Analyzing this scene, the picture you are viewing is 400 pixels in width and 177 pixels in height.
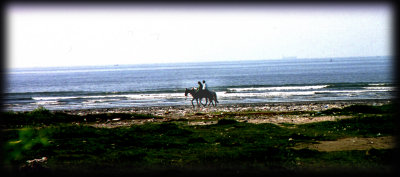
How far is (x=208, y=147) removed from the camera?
10.1 metres

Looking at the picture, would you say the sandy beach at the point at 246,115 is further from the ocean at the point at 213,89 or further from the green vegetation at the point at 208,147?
the ocean at the point at 213,89

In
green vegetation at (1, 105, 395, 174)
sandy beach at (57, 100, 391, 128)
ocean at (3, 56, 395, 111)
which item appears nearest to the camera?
green vegetation at (1, 105, 395, 174)

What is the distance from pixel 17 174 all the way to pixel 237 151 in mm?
5461

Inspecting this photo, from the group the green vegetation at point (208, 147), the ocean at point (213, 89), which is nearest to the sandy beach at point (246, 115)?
the green vegetation at point (208, 147)

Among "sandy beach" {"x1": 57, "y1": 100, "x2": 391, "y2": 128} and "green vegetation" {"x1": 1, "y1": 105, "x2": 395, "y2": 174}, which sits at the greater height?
"green vegetation" {"x1": 1, "y1": 105, "x2": 395, "y2": 174}

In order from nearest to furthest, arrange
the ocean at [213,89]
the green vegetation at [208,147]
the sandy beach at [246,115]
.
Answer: the green vegetation at [208,147], the sandy beach at [246,115], the ocean at [213,89]

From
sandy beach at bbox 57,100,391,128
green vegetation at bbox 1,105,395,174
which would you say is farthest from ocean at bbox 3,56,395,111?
sandy beach at bbox 57,100,391,128

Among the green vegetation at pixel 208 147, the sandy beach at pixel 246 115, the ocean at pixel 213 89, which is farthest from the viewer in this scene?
the ocean at pixel 213 89

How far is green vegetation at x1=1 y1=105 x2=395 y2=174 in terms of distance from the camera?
8039 mm

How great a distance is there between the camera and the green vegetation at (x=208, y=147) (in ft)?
26.4

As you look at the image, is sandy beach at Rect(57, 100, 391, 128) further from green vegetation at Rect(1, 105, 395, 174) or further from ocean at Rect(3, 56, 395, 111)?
ocean at Rect(3, 56, 395, 111)

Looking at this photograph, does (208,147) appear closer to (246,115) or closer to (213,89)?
(246,115)

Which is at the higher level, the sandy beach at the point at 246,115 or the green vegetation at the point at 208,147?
the green vegetation at the point at 208,147

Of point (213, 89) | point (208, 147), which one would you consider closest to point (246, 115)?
point (208, 147)
